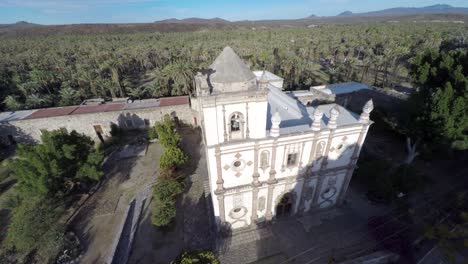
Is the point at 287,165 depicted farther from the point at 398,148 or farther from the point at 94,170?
the point at 398,148

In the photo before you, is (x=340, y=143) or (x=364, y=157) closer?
(x=340, y=143)

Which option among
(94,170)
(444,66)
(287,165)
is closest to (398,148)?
(444,66)

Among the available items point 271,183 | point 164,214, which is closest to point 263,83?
point 271,183

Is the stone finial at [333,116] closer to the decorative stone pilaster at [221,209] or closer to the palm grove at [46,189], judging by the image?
the decorative stone pilaster at [221,209]

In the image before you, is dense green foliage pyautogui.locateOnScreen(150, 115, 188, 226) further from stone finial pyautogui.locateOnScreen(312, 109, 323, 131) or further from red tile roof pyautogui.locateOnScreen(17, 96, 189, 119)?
stone finial pyautogui.locateOnScreen(312, 109, 323, 131)

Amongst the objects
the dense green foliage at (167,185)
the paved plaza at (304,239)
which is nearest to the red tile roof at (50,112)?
the dense green foliage at (167,185)

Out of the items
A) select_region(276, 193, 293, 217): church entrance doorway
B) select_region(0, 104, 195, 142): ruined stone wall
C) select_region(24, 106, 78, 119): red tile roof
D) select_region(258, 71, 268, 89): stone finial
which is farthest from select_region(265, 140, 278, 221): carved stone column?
select_region(24, 106, 78, 119): red tile roof
